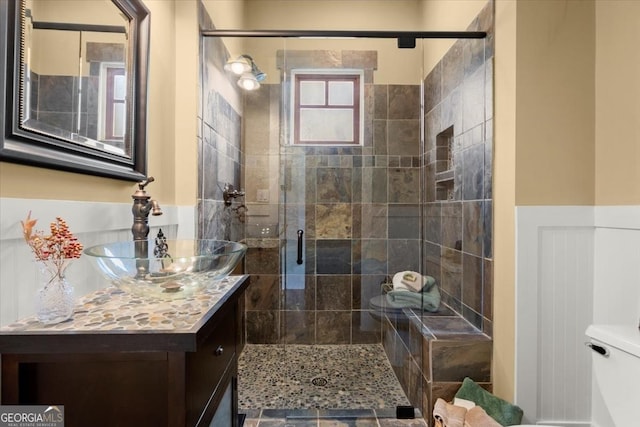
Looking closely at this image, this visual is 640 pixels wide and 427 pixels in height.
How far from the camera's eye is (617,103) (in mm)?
1478

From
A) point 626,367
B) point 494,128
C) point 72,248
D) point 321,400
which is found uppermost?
point 494,128

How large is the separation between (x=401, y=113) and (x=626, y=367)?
2.16 m

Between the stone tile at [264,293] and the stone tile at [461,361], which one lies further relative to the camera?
the stone tile at [264,293]

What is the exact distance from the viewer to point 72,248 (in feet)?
2.66

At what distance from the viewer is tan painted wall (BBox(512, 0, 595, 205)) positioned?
160 cm

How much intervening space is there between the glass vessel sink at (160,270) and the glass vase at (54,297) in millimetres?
78

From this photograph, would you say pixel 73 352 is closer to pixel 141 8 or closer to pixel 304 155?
pixel 141 8

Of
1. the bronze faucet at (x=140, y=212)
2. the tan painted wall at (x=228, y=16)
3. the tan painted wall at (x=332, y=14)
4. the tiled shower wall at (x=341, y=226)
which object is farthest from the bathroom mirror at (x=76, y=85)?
the tan painted wall at (x=332, y=14)

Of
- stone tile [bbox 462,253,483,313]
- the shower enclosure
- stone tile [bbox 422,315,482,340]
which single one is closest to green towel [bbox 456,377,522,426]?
stone tile [bbox 422,315,482,340]

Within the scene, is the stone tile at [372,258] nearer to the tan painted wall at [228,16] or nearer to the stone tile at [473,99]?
the stone tile at [473,99]

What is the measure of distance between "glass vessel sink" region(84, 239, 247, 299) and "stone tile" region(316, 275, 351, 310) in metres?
1.83

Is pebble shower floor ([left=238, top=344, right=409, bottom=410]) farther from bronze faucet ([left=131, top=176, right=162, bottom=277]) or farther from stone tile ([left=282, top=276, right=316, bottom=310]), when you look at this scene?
bronze faucet ([left=131, top=176, right=162, bottom=277])

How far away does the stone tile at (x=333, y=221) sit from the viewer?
283 centimetres

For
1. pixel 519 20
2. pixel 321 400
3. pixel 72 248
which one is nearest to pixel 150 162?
pixel 72 248
